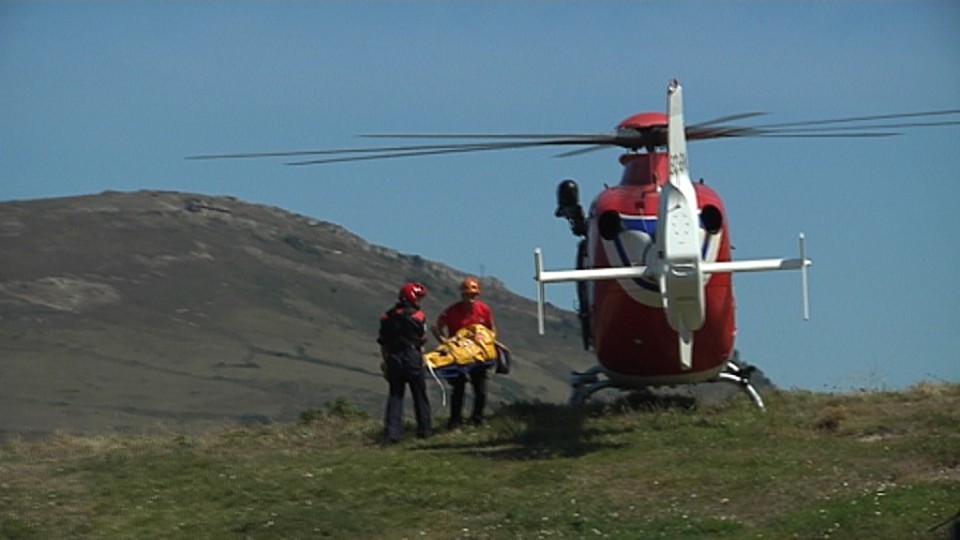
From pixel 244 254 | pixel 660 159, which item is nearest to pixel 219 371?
pixel 244 254

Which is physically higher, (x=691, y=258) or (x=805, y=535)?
(x=691, y=258)

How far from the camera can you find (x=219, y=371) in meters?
131

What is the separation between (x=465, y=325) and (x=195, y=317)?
420ft

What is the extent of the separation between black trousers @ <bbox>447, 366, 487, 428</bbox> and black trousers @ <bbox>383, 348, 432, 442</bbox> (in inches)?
22.6

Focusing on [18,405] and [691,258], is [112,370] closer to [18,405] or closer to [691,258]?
[18,405]

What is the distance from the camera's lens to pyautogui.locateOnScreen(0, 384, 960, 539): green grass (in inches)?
769

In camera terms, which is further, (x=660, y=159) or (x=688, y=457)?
(x=660, y=159)

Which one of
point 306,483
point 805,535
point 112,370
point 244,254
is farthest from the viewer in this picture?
point 244,254

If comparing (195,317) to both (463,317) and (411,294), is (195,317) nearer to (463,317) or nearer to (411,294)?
(463,317)

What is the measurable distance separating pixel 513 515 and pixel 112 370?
11055 centimetres

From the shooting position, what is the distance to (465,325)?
26.1m

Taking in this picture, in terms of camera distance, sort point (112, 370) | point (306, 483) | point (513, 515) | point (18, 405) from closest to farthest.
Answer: point (513, 515), point (306, 483), point (18, 405), point (112, 370)

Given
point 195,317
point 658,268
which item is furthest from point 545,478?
point 195,317

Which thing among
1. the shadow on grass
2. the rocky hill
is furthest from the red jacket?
the rocky hill
